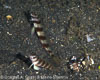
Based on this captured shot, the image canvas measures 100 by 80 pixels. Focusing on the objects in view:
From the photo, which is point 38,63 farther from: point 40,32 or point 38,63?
point 40,32

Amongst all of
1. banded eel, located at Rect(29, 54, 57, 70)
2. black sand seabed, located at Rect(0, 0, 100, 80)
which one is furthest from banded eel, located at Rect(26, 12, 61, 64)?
banded eel, located at Rect(29, 54, 57, 70)

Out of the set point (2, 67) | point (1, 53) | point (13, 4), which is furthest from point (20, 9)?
point (2, 67)

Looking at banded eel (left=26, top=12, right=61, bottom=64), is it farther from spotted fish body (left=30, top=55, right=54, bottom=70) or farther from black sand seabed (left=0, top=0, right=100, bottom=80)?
spotted fish body (left=30, top=55, right=54, bottom=70)

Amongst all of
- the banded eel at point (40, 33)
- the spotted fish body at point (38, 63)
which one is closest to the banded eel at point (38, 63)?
the spotted fish body at point (38, 63)

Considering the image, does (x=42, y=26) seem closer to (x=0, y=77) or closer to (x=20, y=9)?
(x=20, y=9)

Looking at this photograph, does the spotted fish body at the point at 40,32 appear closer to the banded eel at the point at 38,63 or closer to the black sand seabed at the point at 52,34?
the black sand seabed at the point at 52,34

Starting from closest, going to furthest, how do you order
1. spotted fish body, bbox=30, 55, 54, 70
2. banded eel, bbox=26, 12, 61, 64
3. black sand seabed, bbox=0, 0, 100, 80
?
spotted fish body, bbox=30, 55, 54, 70
black sand seabed, bbox=0, 0, 100, 80
banded eel, bbox=26, 12, 61, 64
